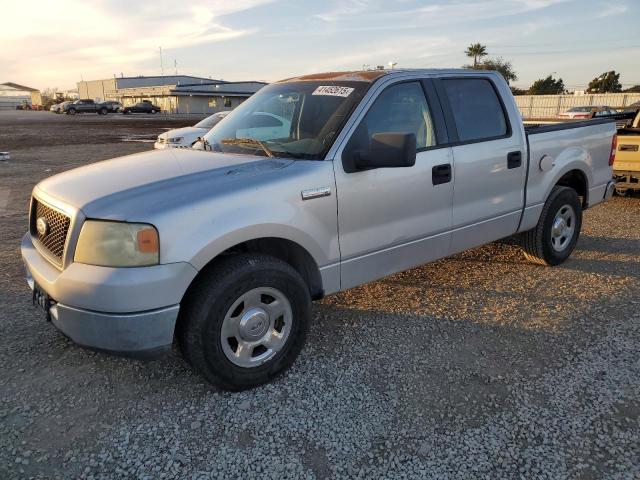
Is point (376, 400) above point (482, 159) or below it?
below

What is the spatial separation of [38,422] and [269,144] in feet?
7.19

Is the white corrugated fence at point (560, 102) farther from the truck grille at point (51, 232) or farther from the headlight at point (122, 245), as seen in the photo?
the headlight at point (122, 245)

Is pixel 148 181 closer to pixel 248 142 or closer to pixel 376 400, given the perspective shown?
pixel 248 142

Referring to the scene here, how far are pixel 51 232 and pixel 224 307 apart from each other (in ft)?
3.79

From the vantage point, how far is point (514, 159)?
4383 mm

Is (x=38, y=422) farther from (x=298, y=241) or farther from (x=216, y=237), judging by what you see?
(x=298, y=241)

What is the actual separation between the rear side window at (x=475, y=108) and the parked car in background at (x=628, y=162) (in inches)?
176

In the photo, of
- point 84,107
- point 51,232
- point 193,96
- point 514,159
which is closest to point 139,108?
point 84,107

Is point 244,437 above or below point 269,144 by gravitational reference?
below

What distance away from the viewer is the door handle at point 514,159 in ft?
14.3

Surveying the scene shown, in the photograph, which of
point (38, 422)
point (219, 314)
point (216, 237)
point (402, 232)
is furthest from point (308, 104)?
point (38, 422)

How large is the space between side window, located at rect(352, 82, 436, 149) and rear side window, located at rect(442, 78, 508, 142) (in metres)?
0.34

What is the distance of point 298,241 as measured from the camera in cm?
309

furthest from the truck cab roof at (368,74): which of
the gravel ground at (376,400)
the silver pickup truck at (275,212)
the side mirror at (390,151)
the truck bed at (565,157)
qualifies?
the gravel ground at (376,400)
